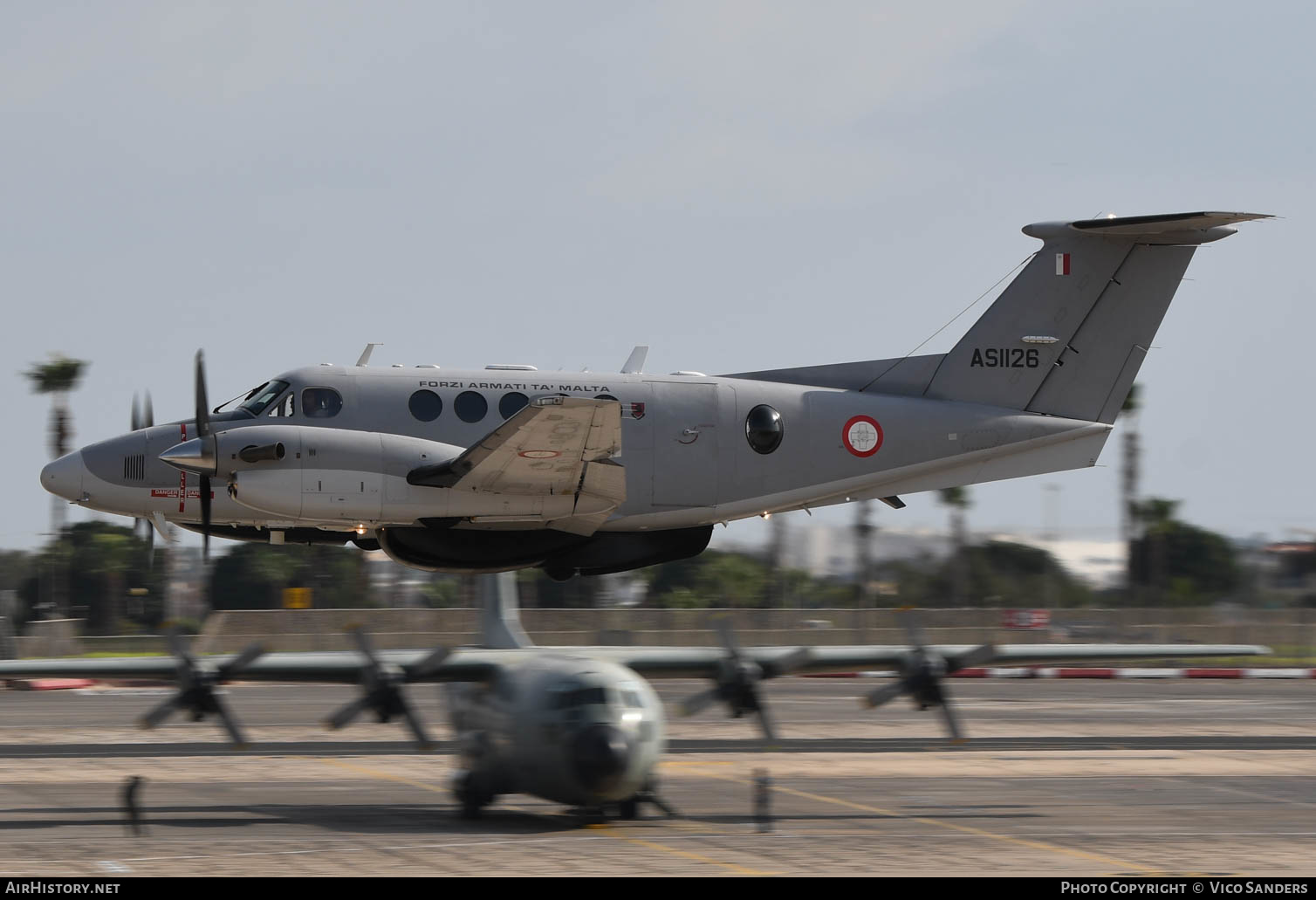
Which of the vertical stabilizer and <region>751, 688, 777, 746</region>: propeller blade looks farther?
the vertical stabilizer

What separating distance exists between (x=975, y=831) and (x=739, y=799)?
3837mm

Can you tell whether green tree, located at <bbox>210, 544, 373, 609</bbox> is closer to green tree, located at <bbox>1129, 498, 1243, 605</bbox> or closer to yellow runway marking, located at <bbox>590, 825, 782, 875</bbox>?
green tree, located at <bbox>1129, 498, 1243, 605</bbox>

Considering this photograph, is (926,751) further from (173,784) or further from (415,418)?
(173,784)

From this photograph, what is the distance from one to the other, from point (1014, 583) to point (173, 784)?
4357 cm

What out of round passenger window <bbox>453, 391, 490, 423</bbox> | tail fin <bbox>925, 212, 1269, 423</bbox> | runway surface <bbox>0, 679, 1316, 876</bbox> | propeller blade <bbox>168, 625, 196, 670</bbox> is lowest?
runway surface <bbox>0, 679, 1316, 876</bbox>

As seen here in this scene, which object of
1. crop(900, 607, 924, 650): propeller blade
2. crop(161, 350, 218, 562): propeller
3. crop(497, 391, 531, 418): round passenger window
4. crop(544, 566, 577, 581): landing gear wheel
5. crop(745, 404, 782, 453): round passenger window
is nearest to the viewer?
crop(900, 607, 924, 650): propeller blade

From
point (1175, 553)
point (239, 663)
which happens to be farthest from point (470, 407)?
point (1175, 553)

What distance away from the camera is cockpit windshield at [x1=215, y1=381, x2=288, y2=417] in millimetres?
21750

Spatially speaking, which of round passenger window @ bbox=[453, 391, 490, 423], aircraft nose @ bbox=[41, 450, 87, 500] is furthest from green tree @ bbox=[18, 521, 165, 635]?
round passenger window @ bbox=[453, 391, 490, 423]

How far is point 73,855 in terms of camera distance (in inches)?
586

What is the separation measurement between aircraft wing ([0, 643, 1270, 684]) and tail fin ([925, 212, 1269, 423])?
20.3 ft

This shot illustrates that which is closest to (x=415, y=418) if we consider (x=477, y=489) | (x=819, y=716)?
(x=477, y=489)

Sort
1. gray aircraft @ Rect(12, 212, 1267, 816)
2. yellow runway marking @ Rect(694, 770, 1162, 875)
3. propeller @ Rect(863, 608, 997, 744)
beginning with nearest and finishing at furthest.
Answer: yellow runway marking @ Rect(694, 770, 1162, 875)
gray aircraft @ Rect(12, 212, 1267, 816)
propeller @ Rect(863, 608, 997, 744)
